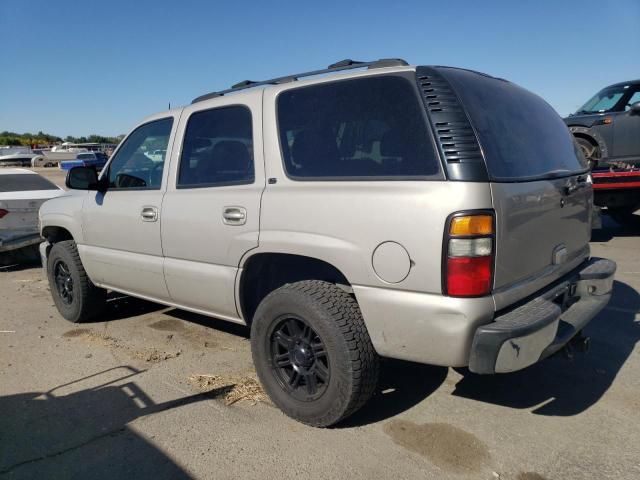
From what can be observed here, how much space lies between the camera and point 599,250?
25.3 feet

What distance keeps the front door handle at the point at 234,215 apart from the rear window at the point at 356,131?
407mm

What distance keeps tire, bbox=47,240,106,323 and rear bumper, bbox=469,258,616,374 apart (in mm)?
3730

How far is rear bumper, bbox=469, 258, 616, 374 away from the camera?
2.47 meters

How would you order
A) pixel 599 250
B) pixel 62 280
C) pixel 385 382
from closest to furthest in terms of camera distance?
pixel 385 382, pixel 62 280, pixel 599 250

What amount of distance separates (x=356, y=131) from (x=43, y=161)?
52.9m

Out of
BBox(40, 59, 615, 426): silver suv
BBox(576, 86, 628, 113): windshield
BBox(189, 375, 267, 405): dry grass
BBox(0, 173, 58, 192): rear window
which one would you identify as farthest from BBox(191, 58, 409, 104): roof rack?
BBox(576, 86, 628, 113): windshield

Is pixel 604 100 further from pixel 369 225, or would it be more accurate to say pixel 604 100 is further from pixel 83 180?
pixel 83 180

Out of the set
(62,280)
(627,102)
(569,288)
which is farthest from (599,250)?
(62,280)

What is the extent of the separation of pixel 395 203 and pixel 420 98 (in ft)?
1.86

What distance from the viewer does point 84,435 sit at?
120 inches

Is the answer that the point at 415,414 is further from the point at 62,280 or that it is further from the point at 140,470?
the point at 62,280

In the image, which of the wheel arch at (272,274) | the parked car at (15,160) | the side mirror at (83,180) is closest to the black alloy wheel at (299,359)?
the wheel arch at (272,274)

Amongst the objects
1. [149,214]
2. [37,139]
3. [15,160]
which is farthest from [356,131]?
[37,139]

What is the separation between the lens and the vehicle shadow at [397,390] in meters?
3.20
